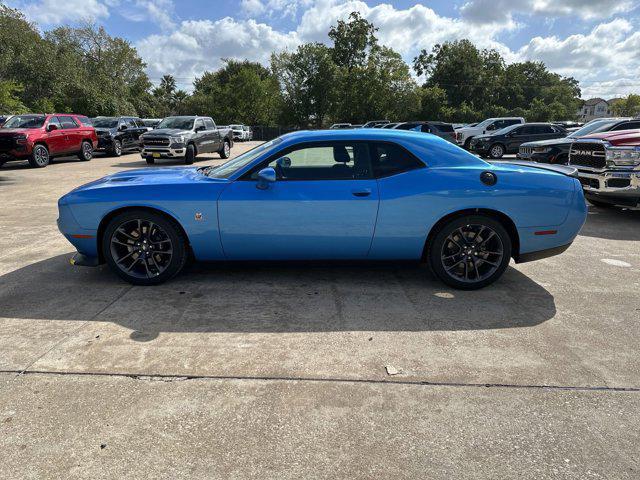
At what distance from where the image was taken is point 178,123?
56.4 feet

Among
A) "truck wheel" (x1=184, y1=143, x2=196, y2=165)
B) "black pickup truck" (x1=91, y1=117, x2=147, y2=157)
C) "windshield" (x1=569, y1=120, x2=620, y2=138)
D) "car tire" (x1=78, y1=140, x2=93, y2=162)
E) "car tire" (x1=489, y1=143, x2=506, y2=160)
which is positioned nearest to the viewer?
"windshield" (x1=569, y1=120, x2=620, y2=138)

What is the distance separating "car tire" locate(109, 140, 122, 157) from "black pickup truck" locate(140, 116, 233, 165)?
13.0ft

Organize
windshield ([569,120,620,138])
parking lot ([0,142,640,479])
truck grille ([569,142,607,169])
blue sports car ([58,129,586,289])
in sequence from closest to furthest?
1. parking lot ([0,142,640,479])
2. blue sports car ([58,129,586,289])
3. truck grille ([569,142,607,169])
4. windshield ([569,120,620,138])

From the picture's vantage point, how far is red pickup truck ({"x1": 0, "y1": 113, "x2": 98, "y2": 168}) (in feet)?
47.6

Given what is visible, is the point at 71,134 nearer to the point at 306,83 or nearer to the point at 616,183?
the point at 616,183

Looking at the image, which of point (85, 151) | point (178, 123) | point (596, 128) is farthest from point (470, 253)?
point (85, 151)

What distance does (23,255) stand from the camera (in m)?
5.54

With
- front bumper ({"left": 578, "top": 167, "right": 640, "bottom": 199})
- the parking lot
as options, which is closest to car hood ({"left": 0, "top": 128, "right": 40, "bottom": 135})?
the parking lot

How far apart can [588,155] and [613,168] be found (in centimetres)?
78

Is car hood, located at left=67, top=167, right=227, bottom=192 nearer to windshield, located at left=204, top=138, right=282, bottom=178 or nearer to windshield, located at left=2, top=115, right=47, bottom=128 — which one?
windshield, located at left=204, top=138, right=282, bottom=178

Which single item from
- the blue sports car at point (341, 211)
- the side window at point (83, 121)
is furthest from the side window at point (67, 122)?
the blue sports car at point (341, 211)

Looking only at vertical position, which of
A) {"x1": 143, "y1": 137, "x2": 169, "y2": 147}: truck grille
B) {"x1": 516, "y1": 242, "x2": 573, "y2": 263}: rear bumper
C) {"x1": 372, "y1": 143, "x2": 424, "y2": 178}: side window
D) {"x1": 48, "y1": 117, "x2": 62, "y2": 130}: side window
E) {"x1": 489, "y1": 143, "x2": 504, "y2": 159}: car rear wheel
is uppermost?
{"x1": 48, "y1": 117, "x2": 62, "y2": 130}: side window

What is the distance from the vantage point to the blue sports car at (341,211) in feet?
13.8

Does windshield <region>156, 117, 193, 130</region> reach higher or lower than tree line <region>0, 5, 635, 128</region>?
lower
